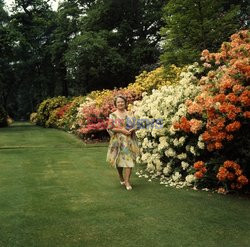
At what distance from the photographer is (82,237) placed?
4793 millimetres

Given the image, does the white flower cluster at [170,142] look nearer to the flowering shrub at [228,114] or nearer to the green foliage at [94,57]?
the flowering shrub at [228,114]

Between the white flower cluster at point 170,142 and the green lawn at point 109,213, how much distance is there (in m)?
0.49

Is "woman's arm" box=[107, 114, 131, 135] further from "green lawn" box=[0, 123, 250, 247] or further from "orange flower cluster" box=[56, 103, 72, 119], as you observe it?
"orange flower cluster" box=[56, 103, 72, 119]

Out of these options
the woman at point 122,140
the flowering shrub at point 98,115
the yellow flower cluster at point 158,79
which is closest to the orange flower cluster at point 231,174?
the woman at point 122,140

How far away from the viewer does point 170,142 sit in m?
8.43

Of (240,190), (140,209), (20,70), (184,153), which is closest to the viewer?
(140,209)

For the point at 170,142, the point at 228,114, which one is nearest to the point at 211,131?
the point at 228,114

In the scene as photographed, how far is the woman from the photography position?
7520 millimetres

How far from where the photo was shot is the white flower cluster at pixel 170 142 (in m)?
7.98

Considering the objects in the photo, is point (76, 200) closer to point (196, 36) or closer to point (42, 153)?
point (42, 153)

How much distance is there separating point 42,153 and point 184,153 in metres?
5.65

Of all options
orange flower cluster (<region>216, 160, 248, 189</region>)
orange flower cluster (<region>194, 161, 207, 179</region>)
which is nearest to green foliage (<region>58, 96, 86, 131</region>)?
orange flower cluster (<region>194, 161, 207, 179</region>)

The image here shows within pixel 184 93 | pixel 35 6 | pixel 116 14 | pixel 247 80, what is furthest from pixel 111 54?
pixel 247 80

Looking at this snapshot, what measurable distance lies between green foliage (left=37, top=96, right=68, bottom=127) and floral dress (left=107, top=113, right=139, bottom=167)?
2145cm
